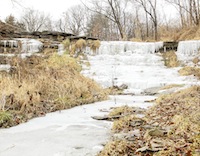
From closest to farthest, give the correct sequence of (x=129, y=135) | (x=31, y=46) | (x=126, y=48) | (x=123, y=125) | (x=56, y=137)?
(x=129, y=135) < (x=56, y=137) < (x=123, y=125) < (x=31, y=46) < (x=126, y=48)

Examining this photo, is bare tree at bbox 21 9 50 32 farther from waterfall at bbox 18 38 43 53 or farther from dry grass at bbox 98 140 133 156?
dry grass at bbox 98 140 133 156

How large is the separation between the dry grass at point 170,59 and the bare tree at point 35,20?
969 inches

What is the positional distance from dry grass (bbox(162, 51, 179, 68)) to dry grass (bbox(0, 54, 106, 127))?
22.5 feet

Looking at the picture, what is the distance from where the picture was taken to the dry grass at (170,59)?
14.7m

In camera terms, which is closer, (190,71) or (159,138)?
(159,138)

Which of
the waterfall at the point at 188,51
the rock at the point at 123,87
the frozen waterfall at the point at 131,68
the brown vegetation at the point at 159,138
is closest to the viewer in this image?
the brown vegetation at the point at 159,138

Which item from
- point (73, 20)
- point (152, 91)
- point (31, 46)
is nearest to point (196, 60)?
point (152, 91)

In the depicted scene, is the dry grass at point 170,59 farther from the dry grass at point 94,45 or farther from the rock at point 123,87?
the rock at point 123,87

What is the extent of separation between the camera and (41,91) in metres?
7.10

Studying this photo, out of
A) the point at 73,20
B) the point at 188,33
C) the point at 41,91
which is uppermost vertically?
the point at 73,20

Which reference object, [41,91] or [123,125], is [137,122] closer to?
[123,125]

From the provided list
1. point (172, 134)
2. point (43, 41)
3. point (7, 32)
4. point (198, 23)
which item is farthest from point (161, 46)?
point (172, 134)

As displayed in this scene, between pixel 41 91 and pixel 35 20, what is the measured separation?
108ft

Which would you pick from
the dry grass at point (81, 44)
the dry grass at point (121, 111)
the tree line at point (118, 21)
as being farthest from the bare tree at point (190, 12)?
the dry grass at point (121, 111)
